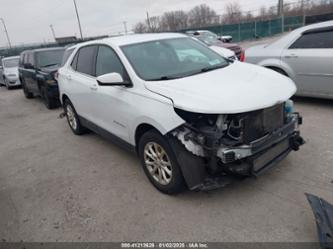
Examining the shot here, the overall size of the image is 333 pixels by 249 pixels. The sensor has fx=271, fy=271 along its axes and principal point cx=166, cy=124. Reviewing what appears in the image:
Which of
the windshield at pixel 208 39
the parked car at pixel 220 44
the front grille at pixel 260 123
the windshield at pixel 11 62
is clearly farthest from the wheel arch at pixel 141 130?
the windshield at pixel 11 62

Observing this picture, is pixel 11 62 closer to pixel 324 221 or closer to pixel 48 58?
pixel 48 58

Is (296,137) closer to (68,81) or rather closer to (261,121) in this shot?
(261,121)

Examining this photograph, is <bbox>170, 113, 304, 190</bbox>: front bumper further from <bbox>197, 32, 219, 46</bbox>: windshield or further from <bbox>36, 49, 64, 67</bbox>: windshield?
<bbox>197, 32, 219, 46</bbox>: windshield

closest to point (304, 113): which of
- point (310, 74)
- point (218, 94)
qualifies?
point (310, 74)

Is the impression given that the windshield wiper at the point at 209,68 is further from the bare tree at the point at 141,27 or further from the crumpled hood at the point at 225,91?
the bare tree at the point at 141,27

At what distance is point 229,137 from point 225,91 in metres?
0.48

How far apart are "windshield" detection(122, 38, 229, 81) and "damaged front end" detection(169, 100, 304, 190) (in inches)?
32.2

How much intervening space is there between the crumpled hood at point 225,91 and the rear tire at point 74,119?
274cm

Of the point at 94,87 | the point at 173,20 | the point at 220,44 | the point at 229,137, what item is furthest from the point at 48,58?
the point at 173,20

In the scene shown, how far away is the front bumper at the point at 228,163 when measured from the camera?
264 centimetres

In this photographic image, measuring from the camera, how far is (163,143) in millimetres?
2895

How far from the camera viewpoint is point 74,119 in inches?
216

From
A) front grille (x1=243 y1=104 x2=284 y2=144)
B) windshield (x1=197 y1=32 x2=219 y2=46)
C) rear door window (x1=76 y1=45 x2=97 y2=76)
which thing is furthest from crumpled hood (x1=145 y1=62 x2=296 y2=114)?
windshield (x1=197 y1=32 x2=219 y2=46)

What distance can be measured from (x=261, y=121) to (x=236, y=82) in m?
0.55
